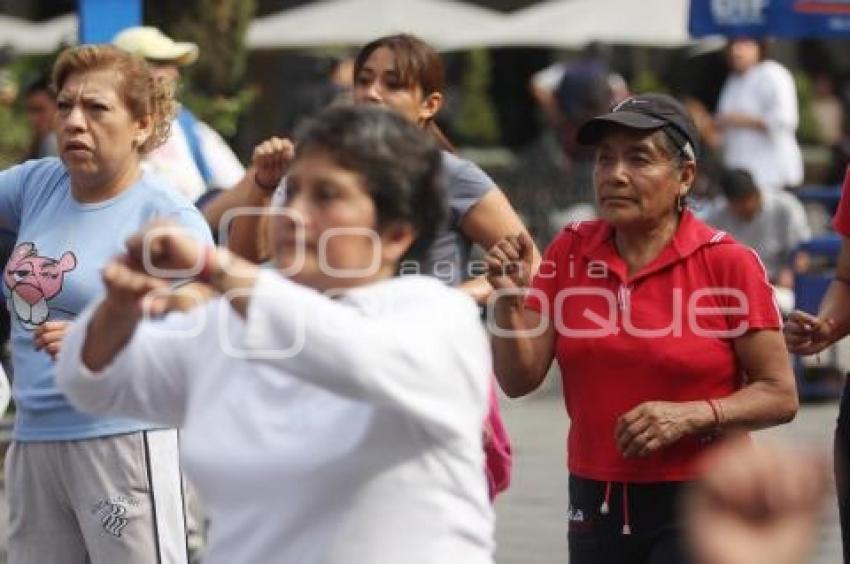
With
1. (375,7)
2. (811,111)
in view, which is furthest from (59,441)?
(811,111)

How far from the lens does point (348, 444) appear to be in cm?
339

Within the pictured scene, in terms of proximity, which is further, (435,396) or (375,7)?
(375,7)

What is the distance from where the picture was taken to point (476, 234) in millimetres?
5648

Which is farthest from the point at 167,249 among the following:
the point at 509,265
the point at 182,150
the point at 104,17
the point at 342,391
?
the point at 104,17

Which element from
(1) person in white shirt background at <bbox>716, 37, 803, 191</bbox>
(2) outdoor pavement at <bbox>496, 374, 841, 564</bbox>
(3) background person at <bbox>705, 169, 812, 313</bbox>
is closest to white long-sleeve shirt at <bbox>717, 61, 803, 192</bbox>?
(1) person in white shirt background at <bbox>716, 37, 803, 191</bbox>

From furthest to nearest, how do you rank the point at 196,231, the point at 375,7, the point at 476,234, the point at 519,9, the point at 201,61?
the point at 519,9, the point at 375,7, the point at 201,61, the point at 476,234, the point at 196,231

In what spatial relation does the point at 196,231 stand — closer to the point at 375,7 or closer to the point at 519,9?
the point at 375,7

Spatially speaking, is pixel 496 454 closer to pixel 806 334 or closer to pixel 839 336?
pixel 806 334

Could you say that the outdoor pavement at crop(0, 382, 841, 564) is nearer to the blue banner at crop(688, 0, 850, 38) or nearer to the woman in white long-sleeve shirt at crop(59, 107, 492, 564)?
the blue banner at crop(688, 0, 850, 38)

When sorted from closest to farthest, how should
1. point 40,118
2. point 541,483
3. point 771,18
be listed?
point 541,483 < point 40,118 < point 771,18

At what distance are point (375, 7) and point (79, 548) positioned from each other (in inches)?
598

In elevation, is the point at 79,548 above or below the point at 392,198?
below

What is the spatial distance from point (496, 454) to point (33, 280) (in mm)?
1246

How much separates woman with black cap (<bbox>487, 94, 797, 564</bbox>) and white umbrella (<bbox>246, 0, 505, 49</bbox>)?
48.3ft
